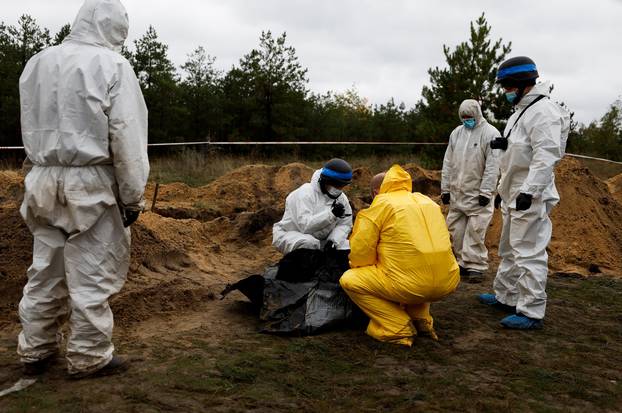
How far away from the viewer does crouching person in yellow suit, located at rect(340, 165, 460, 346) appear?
4.09m

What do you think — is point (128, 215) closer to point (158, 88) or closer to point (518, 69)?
point (518, 69)

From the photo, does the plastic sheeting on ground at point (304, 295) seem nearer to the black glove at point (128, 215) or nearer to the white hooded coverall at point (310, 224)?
the white hooded coverall at point (310, 224)

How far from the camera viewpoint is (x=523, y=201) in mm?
4555

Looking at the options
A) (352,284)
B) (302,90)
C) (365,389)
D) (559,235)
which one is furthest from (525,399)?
(302,90)

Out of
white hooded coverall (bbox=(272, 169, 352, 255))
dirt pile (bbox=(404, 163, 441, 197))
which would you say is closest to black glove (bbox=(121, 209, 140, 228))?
white hooded coverall (bbox=(272, 169, 352, 255))

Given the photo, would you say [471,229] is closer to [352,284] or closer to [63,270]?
[352,284]

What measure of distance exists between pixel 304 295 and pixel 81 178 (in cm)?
195

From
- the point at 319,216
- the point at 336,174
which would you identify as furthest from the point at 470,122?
the point at 319,216

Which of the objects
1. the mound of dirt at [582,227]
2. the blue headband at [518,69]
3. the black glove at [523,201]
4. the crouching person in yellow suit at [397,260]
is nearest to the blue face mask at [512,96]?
the blue headband at [518,69]

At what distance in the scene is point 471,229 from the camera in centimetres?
664

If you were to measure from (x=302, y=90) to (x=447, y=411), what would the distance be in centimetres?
2183

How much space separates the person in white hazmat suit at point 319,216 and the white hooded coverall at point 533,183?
4.39 feet

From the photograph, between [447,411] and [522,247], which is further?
[522,247]

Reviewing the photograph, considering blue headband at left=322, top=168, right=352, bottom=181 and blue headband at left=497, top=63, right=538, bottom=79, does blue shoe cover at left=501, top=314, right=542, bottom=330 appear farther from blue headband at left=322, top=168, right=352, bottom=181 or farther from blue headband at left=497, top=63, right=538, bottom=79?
blue headband at left=497, top=63, right=538, bottom=79
